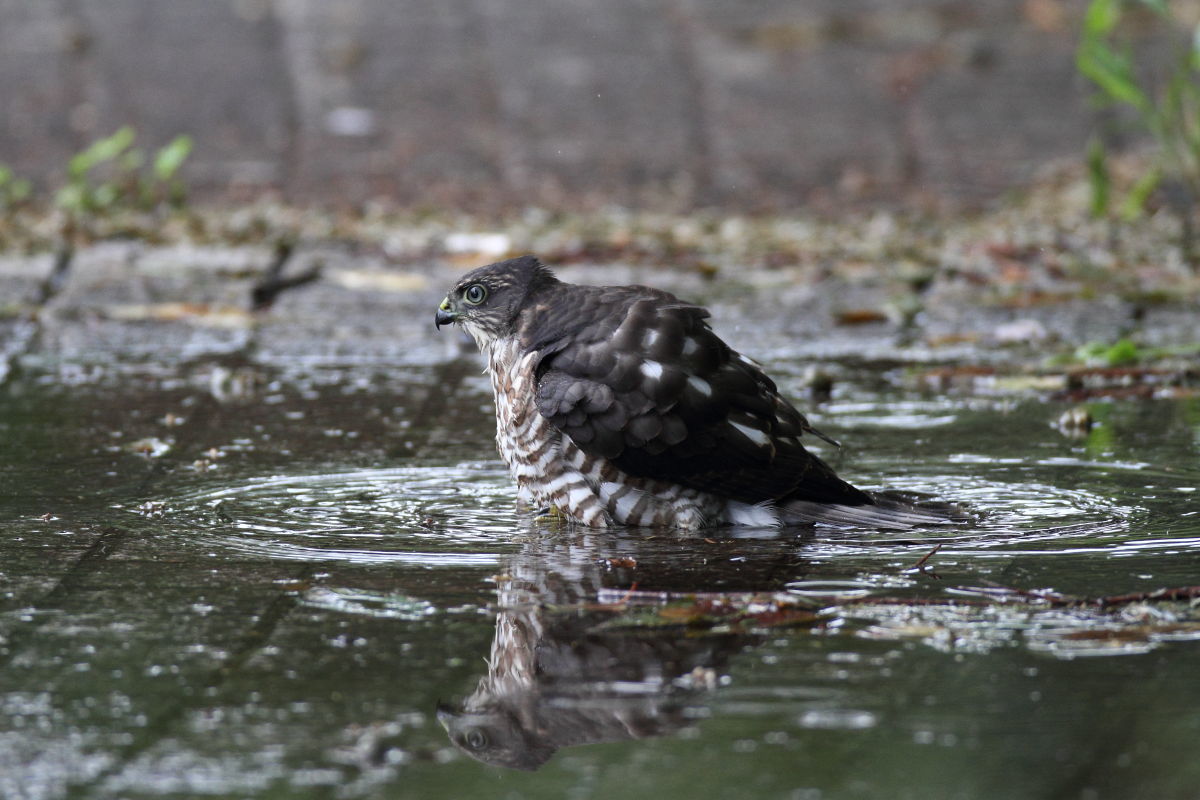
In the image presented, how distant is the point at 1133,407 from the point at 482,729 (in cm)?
325

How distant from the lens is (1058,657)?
2.82m

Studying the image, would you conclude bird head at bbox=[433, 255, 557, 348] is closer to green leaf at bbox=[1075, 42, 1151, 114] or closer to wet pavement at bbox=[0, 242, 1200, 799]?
wet pavement at bbox=[0, 242, 1200, 799]

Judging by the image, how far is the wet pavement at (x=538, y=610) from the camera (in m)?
2.41

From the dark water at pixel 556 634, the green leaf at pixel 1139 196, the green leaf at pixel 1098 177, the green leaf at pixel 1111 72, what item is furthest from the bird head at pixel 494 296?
the green leaf at pixel 1139 196

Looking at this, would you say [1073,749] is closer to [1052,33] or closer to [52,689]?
[52,689]

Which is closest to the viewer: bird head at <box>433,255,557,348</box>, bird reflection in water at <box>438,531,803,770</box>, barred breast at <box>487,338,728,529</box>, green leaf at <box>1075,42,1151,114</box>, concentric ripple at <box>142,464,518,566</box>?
bird reflection in water at <box>438,531,803,770</box>

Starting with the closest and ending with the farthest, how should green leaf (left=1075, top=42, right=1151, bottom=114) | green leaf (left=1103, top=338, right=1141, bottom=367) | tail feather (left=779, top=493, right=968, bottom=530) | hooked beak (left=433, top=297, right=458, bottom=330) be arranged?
tail feather (left=779, top=493, right=968, bottom=530)
hooked beak (left=433, top=297, right=458, bottom=330)
green leaf (left=1103, top=338, right=1141, bottom=367)
green leaf (left=1075, top=42, right=1151, bottom=114)

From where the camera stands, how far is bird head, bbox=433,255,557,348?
461cm

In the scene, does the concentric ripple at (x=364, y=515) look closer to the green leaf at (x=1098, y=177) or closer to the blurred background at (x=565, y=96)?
the green leaf at (x=1098, y=177)

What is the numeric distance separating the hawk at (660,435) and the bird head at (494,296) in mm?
419

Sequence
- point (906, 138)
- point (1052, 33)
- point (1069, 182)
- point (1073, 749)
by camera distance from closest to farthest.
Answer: point (1073, 749) < point (1069, 182) < point (906, 138) < point (1052, 33)

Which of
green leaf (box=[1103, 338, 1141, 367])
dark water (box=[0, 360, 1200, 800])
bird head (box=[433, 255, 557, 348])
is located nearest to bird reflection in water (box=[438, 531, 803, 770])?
dark water (box=[0, 360, 1200, 800])

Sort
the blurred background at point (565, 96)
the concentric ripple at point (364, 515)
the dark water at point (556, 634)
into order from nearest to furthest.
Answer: the dark water at point (556, 634) → the concentric ripple at point (364, 515) → the blurred background at point (565, 96)

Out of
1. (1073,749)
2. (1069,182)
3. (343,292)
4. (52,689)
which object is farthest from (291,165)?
(1073,749)
